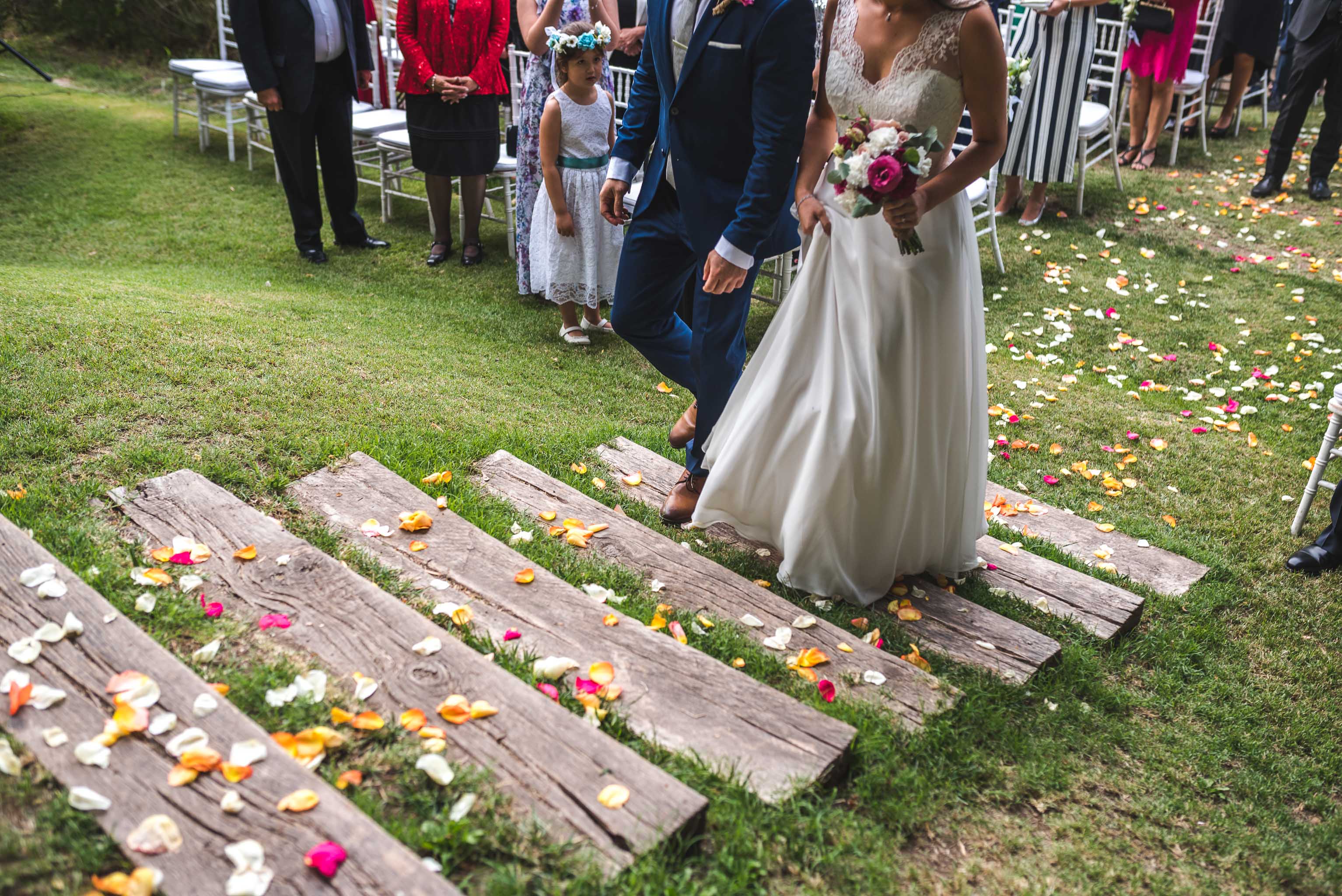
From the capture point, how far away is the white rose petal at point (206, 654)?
2043 mm

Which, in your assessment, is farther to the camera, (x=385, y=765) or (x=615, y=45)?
(x=615, y=45)

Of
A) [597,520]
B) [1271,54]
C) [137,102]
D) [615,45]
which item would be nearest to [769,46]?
[597,520]

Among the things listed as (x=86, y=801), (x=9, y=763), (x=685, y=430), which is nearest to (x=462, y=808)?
(x=86, y=801)

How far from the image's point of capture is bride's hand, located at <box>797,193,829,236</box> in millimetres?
2648

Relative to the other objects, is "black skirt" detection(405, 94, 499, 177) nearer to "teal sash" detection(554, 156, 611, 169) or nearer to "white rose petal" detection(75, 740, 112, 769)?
"teal sash" detection(554, 156, 611, 169)

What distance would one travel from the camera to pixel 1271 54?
28.1 feet

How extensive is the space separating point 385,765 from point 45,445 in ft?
5.94

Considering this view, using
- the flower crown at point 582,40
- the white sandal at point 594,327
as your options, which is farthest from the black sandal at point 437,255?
the flower crown at point 582,40

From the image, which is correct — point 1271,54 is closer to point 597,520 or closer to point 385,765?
point 597,520

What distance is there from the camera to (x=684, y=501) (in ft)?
10.4

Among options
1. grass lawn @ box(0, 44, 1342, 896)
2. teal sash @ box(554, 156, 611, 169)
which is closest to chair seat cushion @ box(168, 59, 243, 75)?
grass lawn @ box(0, 44, 1342, 896)

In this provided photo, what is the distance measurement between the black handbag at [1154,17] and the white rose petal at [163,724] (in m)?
7.94

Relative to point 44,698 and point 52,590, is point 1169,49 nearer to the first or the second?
point 52,590

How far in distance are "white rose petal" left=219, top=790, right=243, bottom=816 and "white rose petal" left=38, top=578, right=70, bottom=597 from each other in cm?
74
